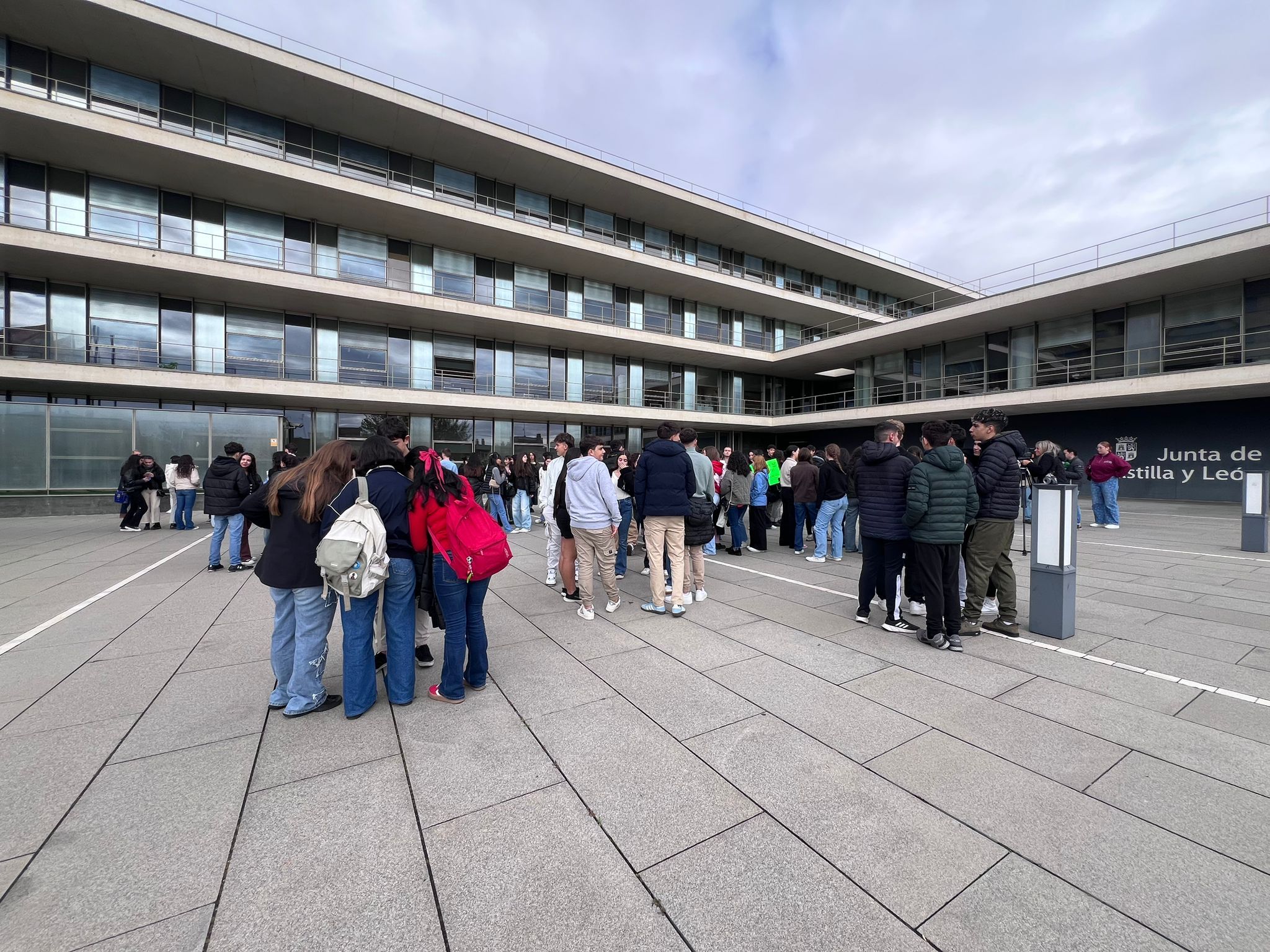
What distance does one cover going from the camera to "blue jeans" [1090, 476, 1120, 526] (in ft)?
40.6

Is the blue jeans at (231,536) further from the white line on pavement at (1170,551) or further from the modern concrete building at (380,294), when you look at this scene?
the white line on pavement at (1170,551)

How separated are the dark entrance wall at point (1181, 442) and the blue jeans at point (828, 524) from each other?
15949 millimetres

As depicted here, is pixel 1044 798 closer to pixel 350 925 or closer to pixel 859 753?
pixel 859 753

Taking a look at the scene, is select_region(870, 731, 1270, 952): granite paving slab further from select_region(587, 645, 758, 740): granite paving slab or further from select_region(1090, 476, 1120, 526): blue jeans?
select_region(1090, 476, 1120, 526): blue jeans

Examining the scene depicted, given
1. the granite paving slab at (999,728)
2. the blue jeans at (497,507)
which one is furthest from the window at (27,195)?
the granite paving slab at (999,728)

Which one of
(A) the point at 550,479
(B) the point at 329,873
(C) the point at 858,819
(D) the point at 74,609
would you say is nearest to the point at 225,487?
(D) the point at 74,609

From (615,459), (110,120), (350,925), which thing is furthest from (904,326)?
(110,120)

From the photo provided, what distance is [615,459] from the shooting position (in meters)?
6.20

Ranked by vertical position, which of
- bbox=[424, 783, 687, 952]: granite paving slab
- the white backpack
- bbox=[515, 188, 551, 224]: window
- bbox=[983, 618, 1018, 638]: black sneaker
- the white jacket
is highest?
bbox=[515, 188, 551, 224]: window

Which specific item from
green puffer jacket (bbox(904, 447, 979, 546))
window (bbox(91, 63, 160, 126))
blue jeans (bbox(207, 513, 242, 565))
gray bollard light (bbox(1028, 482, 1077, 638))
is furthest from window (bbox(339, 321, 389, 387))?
gray bollard light (bbox(1028, 482, 1077, 638))

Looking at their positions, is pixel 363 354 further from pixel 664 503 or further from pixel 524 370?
pixel 664 503

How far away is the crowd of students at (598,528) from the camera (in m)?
3.29

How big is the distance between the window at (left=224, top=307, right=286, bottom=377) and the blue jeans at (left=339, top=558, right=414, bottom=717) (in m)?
18.0

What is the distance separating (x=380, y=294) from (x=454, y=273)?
3.57m
